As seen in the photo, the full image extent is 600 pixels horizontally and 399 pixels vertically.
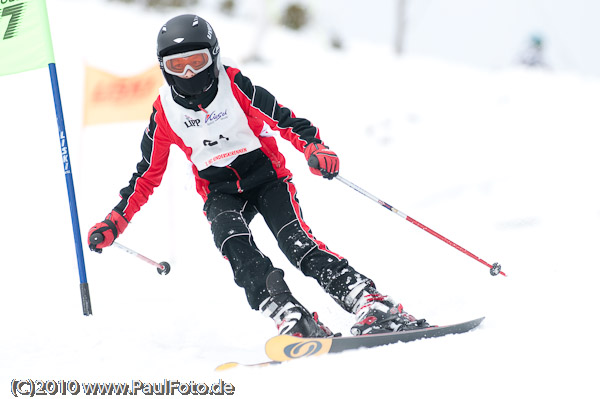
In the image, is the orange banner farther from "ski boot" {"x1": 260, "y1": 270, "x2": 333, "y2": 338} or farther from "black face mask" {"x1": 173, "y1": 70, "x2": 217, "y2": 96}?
"ski boot" {"x1": 260, "y1": 270, "x2": 333, "y2": 338}

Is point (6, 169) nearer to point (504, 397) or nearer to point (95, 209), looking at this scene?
point (95, 209)

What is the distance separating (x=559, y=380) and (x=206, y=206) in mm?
2385

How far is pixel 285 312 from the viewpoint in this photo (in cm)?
338

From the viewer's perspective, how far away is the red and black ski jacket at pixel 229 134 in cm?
376

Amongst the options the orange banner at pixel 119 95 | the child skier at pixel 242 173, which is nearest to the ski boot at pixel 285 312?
the child skier at pixel 242 173

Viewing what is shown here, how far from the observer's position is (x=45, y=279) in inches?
229

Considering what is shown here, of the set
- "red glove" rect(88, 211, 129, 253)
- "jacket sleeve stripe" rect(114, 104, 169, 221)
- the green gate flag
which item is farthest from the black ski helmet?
the green gate flag

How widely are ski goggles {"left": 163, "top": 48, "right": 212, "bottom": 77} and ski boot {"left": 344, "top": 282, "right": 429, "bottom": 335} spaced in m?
1.66

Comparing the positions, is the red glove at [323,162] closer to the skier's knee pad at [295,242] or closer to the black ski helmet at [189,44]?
the skier's knee pad at [295,242]

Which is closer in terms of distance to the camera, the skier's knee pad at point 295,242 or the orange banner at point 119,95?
the skier's knee pad at point 295,242

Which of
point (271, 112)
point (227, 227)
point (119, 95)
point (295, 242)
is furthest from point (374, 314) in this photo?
point (119, 95)

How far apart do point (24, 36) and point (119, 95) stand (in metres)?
3.24

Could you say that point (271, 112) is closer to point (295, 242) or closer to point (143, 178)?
point (295, 242)

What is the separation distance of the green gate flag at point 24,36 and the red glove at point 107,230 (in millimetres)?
1278
